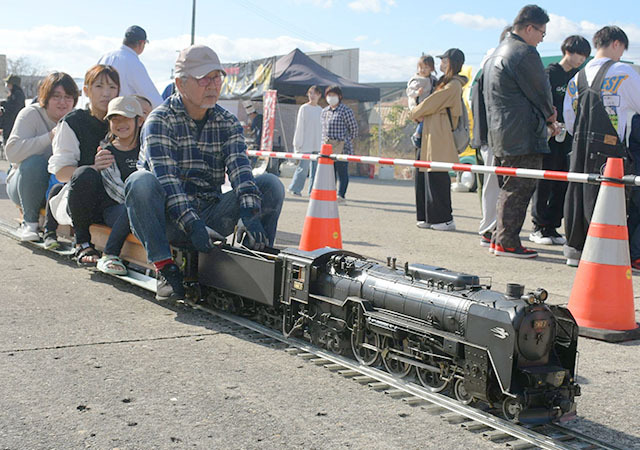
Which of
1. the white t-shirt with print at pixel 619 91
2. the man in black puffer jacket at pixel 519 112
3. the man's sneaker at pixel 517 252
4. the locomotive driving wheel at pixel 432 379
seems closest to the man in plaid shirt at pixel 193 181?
the locomotive driving wheel at pixel 432 379

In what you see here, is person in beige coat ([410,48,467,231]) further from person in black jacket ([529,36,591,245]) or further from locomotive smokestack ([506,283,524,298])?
locomotive smokestack ([506,283,524,298])

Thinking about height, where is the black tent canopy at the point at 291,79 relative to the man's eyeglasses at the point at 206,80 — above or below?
above

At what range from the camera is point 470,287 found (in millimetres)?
3771

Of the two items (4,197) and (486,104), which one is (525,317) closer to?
(486,104)

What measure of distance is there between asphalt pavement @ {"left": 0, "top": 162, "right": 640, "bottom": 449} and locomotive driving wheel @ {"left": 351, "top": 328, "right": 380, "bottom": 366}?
0.22m

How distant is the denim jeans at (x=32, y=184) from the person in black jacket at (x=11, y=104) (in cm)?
855

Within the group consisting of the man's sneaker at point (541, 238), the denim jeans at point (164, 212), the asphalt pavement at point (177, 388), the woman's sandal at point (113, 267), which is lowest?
the asphalt pavement at point (177, 388)

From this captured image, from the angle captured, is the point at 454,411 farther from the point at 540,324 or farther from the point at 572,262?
the point at 572,262

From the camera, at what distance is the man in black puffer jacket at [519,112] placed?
24.9 feet

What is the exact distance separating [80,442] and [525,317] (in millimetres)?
1867

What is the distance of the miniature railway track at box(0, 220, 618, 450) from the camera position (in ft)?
10.6

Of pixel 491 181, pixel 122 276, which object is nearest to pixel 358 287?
pixel 122 276

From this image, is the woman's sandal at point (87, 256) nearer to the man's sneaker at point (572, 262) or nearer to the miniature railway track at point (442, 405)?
the miniature railway track at point (442, 405)

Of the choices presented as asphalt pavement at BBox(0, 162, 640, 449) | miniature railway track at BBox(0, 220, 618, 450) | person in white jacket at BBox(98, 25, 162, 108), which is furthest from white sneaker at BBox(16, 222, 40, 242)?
miniature railway track at BBox(0, 220, 618, 450)
